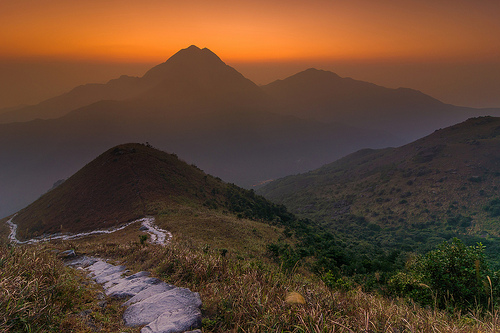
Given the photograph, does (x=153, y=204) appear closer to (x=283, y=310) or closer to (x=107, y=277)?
(x=107, y=277)

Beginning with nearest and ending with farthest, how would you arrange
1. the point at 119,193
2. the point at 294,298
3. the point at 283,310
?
1. the point at 283,310
2. the point at 294,298
3. the point at 119,193

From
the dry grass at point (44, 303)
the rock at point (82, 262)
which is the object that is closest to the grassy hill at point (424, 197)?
the rock at point (82, 262)

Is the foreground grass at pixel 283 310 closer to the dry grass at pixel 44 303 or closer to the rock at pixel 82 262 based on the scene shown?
the dry grass at pixel 44 303

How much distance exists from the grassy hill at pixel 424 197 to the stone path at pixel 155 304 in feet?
154

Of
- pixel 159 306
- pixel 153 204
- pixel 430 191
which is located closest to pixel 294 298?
pixel 159 306

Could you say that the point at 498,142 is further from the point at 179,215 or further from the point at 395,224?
the point at 179,215

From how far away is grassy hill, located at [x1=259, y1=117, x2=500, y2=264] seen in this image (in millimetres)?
54969

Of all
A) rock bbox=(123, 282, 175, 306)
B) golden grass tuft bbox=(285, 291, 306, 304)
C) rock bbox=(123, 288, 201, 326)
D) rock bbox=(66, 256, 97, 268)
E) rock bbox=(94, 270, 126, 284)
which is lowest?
rock bbox=(66, 256, 97, 268)

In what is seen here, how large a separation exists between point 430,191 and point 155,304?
83.7 meters

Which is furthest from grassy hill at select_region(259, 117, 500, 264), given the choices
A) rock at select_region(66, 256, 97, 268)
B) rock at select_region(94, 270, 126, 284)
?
rock at select_region(94, 270, 126, 284)

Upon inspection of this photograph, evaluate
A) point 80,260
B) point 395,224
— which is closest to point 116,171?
point 80,260

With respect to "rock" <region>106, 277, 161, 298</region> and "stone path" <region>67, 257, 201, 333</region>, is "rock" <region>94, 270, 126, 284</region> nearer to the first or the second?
"stone path" <region>67, 257, 201, 333</region>

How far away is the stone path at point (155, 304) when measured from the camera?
4.73 m

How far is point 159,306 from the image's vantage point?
5.43 meters
